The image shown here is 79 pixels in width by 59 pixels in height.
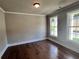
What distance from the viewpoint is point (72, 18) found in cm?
337

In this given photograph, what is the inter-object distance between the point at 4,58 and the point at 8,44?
1550 millimetres

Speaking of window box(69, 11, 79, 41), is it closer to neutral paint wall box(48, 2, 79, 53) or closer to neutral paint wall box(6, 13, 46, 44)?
neutral paint wall box(48, 2, 79, 53)

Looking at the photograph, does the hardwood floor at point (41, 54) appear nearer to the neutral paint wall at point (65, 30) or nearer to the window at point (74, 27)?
the neutral paint wall at point (65, 30)

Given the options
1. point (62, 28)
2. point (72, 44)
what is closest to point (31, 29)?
point (62, 28)

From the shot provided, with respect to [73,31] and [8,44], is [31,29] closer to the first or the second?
[8,44]

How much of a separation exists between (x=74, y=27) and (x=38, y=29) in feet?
9.16

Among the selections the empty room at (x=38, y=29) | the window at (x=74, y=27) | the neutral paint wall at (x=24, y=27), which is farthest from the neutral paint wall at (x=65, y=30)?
the neutral paint wall at (x=24, y=27)

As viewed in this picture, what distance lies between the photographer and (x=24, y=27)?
14.9ft

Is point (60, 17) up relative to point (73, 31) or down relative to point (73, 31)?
up

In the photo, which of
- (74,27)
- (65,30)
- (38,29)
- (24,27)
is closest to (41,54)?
(65,30)

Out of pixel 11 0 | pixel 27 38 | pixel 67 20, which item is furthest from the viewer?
pixel 27 38

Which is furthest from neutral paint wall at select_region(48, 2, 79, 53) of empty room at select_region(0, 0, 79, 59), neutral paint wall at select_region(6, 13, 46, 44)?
neutral paint wall at select_region(6, 13, 46, 44)

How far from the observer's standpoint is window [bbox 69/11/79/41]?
10.1ft

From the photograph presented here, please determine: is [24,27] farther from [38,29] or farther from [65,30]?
[65,30]
